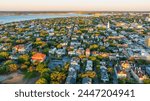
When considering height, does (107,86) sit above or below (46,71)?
above

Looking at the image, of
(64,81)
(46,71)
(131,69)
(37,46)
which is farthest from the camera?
(37,46)

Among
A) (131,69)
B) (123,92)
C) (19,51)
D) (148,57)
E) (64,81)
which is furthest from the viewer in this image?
(19,51)

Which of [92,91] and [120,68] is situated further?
[120,68]

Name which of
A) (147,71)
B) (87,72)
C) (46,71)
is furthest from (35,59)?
(147,71)

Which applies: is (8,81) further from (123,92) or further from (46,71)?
(123,92)

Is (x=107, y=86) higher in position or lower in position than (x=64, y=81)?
higher

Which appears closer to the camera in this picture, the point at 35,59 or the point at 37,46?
the point at 35,59

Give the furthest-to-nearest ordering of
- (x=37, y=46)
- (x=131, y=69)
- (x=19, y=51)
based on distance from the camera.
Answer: (x=37, y=46) < (x=19, y=51) < (x=131, y=69)

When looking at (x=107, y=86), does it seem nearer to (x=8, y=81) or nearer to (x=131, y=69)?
(x=8, y=81)

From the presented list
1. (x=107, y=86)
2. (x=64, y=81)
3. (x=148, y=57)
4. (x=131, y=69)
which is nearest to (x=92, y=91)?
(x=107, y=86)
